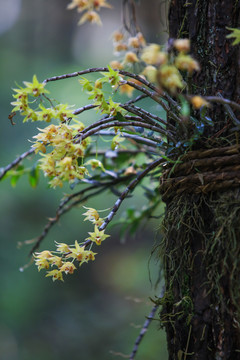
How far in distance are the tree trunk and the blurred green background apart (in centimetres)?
310

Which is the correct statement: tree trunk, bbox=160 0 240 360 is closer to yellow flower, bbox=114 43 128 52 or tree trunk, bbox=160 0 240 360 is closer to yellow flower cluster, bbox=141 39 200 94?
yellow flower cluster, bbox=141 39 200 94

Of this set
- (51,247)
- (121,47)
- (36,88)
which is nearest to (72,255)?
(36,88)

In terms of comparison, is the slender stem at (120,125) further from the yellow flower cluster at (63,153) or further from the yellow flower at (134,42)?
the yellow flower at (134,42)

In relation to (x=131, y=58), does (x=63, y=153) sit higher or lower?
lower

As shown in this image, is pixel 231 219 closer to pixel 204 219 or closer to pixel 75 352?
pixel 204 219

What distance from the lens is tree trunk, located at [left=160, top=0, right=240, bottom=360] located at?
714 mm

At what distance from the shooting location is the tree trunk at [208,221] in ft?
2.34

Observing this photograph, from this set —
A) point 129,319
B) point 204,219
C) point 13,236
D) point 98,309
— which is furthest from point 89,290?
point 204,219

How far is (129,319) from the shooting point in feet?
14.2

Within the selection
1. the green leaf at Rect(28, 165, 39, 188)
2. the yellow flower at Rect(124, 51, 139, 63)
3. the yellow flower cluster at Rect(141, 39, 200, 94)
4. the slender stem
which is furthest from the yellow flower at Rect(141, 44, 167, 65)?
the green leaf at Rect(28, 165, 39, 188)

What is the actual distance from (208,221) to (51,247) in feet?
12.2

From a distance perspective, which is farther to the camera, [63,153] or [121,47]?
[121,47]

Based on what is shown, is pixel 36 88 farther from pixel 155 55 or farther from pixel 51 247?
pixel 51 247

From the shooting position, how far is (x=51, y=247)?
434 centimetres
